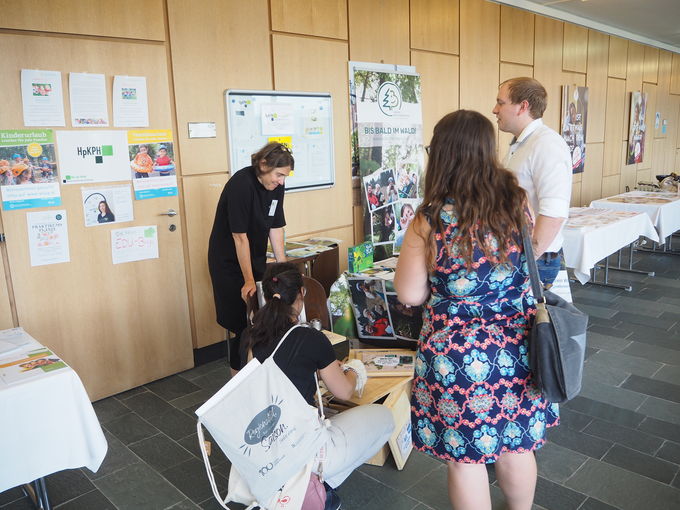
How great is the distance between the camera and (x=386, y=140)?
4922 mm

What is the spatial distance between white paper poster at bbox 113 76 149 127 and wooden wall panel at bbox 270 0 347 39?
1185mm

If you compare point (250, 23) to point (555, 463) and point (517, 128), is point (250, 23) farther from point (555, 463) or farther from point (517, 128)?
point (555, 463)

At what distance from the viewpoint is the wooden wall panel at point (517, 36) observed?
6342 millimetres

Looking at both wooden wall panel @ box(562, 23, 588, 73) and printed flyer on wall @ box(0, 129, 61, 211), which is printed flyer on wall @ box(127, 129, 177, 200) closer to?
printed flyer on wall @ box(0, 129, 61, 211)

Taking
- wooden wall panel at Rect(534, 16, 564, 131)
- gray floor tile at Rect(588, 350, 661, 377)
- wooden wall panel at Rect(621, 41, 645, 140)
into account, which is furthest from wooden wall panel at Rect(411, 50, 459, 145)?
wooden wall panel at Rect(621, 41, 645, 140)

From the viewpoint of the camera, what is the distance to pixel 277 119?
13.1ft

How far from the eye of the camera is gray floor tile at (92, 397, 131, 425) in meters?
3.11

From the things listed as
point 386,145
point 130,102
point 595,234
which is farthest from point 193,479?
point 595,234

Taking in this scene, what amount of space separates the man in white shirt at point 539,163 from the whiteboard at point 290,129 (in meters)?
1.88

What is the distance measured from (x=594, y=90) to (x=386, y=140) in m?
5.05

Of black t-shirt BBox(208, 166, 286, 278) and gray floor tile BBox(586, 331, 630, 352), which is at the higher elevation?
black t-shirt BBox(208, 166, 286, 278)

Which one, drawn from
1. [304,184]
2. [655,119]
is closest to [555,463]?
[304,184]

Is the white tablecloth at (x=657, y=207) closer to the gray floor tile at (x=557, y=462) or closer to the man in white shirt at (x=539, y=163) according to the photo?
the man in white shirt at (x=539, y=163)

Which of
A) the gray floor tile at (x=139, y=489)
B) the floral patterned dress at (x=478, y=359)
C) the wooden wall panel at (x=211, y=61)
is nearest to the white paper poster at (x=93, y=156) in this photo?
the wooden wall panel at (x=211, y=61)
